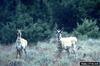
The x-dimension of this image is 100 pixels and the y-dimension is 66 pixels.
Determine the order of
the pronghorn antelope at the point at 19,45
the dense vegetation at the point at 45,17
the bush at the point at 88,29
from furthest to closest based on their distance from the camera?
the bush at the point at 88,29, the dense vegetation at the point at 45,17, the pronghorn antelope at the point at 19,45

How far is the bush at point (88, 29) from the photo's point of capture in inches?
781

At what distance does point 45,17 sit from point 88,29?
3360 millimetres

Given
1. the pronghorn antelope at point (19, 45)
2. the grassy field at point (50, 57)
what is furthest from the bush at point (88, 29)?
the pronghorn antelope at point (19, 45)

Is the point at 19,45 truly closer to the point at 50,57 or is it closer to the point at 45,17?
the point at 50,57

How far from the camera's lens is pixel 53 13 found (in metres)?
22.6

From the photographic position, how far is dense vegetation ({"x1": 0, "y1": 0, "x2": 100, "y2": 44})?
1953 cm

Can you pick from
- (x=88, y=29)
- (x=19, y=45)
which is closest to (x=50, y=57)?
(x=19, y=45)

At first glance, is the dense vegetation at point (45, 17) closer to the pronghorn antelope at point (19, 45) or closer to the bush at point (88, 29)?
the bush at point (88, 29)

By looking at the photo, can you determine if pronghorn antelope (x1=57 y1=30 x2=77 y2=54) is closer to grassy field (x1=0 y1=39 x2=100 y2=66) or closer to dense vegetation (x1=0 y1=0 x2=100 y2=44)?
grassy field (x1=0 y1=39 x2=100 y2=66)

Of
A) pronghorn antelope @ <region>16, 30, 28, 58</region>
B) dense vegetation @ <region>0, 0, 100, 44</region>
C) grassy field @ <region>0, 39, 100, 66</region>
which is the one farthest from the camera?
dense vegetation @ <region>0, 0, 100, 44</region>

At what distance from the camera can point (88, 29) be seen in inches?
789

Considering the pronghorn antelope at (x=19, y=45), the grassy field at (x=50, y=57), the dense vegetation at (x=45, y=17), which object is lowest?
the grassy field at (x=50, y=57)

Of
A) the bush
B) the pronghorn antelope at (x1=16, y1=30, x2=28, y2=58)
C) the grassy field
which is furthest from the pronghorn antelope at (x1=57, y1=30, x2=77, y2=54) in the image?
the bush

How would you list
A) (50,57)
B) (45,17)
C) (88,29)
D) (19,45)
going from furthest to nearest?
1. (45,17)
2. (88,29)
3. (19,45)
4. (50,57)
